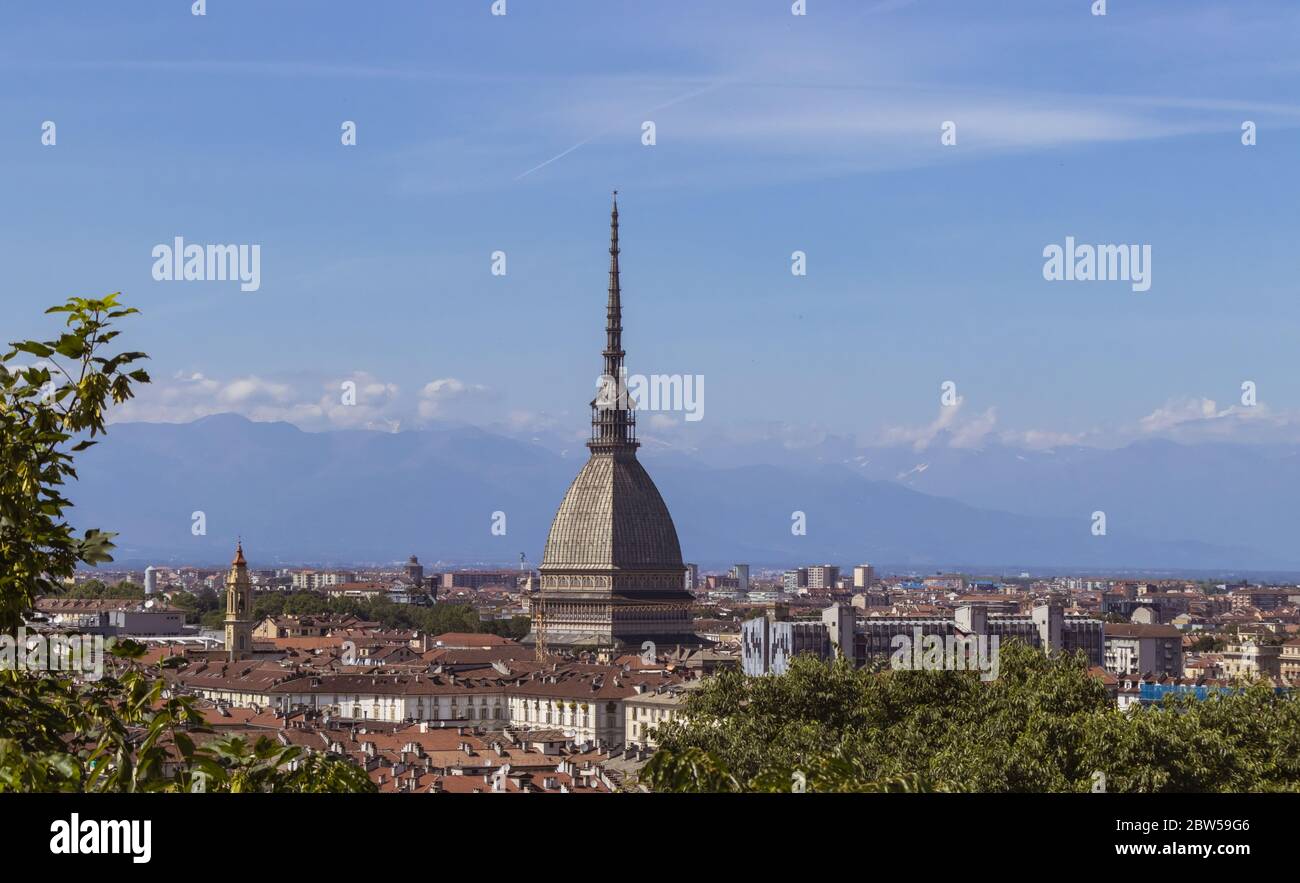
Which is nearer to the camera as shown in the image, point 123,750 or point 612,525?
point 123,750

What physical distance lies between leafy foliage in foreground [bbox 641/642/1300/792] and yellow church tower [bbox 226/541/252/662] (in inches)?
2668

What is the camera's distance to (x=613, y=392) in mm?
147750

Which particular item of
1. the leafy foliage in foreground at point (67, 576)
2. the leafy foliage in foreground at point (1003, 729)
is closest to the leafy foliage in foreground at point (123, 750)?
the leafy foliage in foreground at point (67, 576)

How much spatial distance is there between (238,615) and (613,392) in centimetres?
4010

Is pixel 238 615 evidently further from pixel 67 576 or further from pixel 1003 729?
pixel 67 576

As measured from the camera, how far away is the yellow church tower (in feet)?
363

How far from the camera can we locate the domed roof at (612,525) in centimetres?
14638

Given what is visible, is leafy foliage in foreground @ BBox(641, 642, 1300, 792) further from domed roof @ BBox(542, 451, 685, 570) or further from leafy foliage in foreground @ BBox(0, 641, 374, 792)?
domed roof @ BBox(542, 451, 685, 570)

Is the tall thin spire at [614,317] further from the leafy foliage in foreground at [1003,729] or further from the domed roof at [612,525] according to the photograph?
the leafy foliage in foreground at [1003,729]

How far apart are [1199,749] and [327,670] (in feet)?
255

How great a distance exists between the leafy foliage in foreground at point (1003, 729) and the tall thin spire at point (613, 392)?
329 ft

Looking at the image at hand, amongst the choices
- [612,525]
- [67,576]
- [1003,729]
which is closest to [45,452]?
[67,576]
